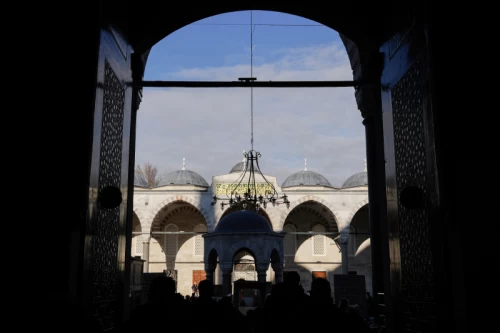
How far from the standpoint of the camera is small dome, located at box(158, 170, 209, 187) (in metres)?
28.5

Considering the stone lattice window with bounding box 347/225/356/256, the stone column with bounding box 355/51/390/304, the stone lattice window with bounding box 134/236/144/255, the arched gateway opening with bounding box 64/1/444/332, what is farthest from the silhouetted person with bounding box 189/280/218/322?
the stone lattice window with bounding box 347/225/356/256

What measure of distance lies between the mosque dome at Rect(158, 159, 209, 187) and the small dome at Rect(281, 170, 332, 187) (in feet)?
15.2

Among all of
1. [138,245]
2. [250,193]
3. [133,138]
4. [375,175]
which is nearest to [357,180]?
[250,193]

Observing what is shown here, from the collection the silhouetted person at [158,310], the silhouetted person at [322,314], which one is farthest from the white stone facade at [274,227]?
the silhouetted person at [158,310]

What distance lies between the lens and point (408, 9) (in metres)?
3.54

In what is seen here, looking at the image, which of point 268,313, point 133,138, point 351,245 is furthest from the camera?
point 351,245

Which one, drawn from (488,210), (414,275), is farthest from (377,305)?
(488,210)

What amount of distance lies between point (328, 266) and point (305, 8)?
78.7ft

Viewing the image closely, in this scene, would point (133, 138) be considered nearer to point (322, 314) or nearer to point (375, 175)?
point (375, 175)

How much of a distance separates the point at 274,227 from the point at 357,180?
20.0 ft

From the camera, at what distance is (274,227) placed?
2539 centimetres

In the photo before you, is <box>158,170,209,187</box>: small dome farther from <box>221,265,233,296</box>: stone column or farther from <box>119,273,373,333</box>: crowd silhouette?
<box>119,273,373,333</box>: crowd silhouette

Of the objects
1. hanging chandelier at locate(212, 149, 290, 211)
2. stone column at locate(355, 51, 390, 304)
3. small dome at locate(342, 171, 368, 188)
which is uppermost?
small dome at locate(342, 171, 368, 188)

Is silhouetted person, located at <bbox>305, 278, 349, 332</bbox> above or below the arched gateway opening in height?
below
